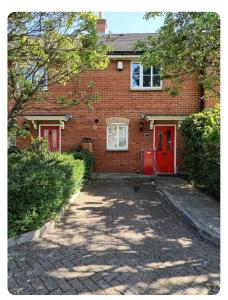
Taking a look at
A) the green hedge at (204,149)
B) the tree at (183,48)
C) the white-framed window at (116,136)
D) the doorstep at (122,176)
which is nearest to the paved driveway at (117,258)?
the green hedge at (204,149)

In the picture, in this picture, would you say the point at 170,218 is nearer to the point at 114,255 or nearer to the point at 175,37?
the point at 114,255

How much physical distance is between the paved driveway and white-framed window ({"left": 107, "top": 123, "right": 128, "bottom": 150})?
7263mm

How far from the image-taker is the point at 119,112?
548 inches

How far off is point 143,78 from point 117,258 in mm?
10969

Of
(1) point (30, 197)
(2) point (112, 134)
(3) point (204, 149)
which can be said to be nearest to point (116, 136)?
(2) point (112, 134)

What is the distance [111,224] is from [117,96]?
8.97 meters

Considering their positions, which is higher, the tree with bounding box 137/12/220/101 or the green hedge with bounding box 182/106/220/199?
the tree with bounding box 137/12/220/101

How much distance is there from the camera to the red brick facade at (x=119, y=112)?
45.3 feet

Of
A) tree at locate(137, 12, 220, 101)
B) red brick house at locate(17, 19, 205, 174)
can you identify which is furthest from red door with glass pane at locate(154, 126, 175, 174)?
tree at locate(137, 12, 220, 101)

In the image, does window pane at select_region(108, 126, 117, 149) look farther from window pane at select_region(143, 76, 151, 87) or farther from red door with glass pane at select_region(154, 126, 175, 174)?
window pane at select_region(143, 76, 151, 87)

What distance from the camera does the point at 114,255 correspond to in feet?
14.3

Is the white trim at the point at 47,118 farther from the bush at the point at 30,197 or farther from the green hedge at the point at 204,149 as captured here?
the bush at the point at 30,197

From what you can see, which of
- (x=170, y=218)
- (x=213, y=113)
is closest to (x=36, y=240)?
(x=170, y=218)

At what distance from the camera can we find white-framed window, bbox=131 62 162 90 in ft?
45.3
